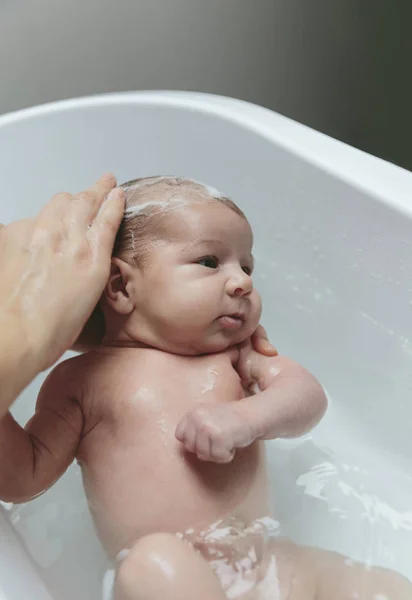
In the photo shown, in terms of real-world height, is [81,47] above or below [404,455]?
above

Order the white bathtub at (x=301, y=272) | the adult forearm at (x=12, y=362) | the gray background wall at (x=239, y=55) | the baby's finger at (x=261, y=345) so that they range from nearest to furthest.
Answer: the adult forearm at (x=12, y=362) → the baby's finger at (x=261, y=345) → the white bathtub at (x=301, y=272) → the gray background wall at (x=239, y=55)

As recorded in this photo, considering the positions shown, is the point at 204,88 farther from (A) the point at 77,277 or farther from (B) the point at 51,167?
(A) the point at 77,277

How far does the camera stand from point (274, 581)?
2.64ft

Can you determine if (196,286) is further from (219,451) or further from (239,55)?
(239,55)

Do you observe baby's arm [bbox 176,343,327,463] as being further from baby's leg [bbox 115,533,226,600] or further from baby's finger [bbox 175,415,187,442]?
baby's leg [bbox 115,533,226,600]

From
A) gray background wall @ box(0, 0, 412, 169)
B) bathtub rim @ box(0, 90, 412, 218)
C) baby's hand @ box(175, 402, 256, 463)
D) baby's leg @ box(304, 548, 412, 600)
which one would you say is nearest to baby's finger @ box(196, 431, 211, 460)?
baby's hand @ box(175, 402, 256, 463)

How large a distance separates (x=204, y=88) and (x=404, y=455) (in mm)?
1030

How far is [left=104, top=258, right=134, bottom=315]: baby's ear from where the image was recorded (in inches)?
33.6

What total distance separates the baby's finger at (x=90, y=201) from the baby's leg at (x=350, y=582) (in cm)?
48

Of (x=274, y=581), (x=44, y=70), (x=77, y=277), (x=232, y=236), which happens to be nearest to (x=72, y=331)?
(x=77, y=277)

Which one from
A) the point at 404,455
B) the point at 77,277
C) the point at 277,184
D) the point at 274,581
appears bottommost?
the point at 404,455

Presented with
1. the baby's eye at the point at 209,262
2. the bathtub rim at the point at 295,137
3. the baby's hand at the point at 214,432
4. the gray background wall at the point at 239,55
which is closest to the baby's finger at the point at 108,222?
the baby's eye at the point at 209,262

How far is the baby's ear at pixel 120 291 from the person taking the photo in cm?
85

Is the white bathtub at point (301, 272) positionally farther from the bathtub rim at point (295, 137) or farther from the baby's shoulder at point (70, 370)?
the baby's shoulder at point (70, 370)
